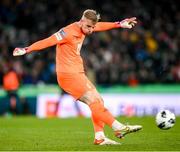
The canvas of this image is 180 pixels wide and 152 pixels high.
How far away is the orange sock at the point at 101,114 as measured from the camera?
12273 mm

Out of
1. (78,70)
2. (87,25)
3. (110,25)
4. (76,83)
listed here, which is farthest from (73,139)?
(87,25)

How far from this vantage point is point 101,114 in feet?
40.4

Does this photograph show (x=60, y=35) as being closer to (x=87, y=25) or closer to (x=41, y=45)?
(x=41, y=45)

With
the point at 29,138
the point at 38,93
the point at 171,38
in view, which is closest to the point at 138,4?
the point at 171,38

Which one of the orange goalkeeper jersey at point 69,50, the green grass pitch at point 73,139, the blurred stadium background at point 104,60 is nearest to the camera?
the green grass pitch at point 73,139

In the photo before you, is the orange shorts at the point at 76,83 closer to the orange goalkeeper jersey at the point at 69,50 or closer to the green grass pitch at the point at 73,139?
the orange goalkeeper jersey at the point at 69,50

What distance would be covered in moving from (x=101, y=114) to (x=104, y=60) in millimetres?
14792

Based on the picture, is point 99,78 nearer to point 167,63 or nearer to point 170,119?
point 167,63

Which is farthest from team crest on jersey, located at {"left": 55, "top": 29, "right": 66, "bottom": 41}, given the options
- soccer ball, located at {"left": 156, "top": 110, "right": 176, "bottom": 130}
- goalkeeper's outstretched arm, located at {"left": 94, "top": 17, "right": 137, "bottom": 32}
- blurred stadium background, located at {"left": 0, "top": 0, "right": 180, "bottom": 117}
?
blurred stadium background, located at {"left": 0, "top": 0, "right": 180, "bottom": 117}

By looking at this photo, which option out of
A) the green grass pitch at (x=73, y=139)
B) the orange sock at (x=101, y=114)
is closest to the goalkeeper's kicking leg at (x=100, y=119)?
the orange sock at (x=101, y=114)

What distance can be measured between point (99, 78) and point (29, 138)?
1238 centimetres

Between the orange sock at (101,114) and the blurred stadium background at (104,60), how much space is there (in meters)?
12.6

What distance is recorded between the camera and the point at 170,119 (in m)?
13.3

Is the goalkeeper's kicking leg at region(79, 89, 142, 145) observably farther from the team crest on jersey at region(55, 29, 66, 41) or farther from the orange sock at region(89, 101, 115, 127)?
the team crest on jersey at region(55, 29, 66, 41)
